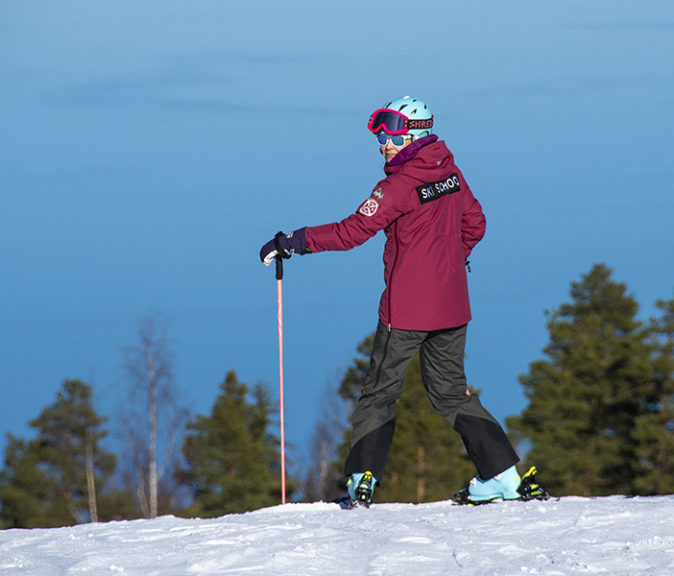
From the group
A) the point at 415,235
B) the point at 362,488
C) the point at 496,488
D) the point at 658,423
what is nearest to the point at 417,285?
the point at 415,235

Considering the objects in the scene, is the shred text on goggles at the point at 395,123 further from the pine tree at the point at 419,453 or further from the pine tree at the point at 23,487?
the pine tree at the point at 23,487

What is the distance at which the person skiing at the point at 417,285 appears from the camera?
654 centimetres

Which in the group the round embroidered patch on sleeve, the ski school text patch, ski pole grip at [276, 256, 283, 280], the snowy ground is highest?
the ski school text patch

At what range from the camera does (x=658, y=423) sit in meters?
36.9

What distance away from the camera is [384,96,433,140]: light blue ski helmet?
6.77 m

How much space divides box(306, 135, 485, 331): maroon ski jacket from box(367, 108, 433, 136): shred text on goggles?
0.38 ft

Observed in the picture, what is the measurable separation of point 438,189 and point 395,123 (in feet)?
1.75

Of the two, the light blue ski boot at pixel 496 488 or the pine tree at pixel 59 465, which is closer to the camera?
the light blue ski boot at pixel 496 488

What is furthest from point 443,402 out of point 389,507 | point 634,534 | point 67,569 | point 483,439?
point 67,569

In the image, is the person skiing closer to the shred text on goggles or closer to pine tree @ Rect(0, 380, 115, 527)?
the shred text on goggles

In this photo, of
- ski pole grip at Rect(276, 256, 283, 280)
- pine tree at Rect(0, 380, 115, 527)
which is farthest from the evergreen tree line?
ski pole grip at Rect(276, 256, 283, 280)

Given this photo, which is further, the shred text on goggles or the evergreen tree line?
the evergreen tree line

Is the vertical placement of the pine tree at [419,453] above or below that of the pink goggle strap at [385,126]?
below

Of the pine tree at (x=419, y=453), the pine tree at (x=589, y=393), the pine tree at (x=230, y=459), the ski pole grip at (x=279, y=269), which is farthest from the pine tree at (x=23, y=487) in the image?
the ski pole grip at (x=279, y=269)
